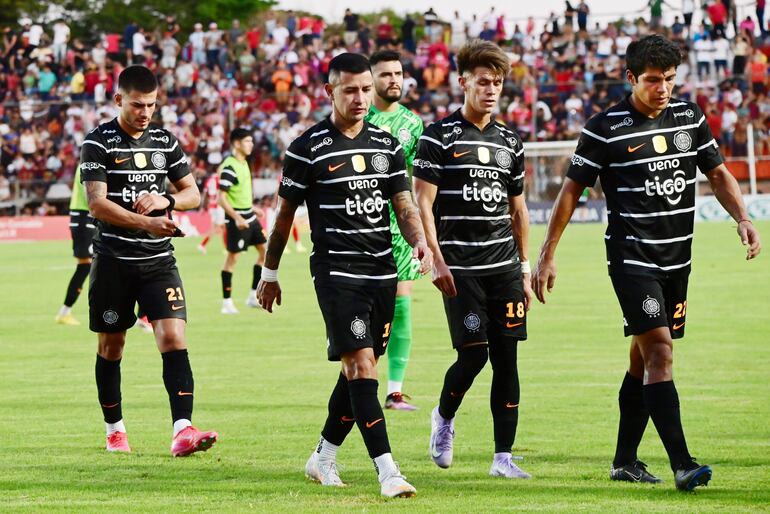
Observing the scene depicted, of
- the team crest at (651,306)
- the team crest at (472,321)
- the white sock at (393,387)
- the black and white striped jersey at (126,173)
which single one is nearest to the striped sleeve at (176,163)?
the black and white striped jersey at (126,173)

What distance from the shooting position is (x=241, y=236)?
1875 centimetres

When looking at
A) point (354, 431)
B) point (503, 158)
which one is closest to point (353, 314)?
point (503, 158)

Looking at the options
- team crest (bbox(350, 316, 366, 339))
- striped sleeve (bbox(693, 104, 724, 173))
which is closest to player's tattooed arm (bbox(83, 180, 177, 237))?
team crest (bbox(350, 316, 366, 339))

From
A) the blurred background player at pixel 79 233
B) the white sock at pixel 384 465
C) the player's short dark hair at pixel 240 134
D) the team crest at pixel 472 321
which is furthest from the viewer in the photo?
the player's short dark hair at pixel 240 134

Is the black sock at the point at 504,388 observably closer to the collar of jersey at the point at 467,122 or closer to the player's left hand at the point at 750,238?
the collar of jersey at the point at 467,122

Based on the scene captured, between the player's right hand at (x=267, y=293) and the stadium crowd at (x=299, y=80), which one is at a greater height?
the stadium crowd at (x=299, y=80)

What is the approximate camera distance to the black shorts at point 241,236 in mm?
18703

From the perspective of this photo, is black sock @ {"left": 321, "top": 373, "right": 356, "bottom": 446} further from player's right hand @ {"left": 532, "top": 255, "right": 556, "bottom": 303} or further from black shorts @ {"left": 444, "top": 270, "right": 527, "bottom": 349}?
player's right hand @ {"left": 532, "top": 255, "right": 556, "bottom": 303}

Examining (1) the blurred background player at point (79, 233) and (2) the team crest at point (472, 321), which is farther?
(1) the blurred background player at point (79, 233)

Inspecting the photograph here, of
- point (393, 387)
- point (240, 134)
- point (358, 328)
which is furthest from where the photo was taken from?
point (240, 134)

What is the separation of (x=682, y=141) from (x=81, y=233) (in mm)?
10675

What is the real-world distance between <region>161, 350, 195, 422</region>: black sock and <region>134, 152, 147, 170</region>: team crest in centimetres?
118

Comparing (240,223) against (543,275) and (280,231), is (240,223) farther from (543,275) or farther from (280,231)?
(543,275)

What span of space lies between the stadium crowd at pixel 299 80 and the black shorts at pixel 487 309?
1197 inches
